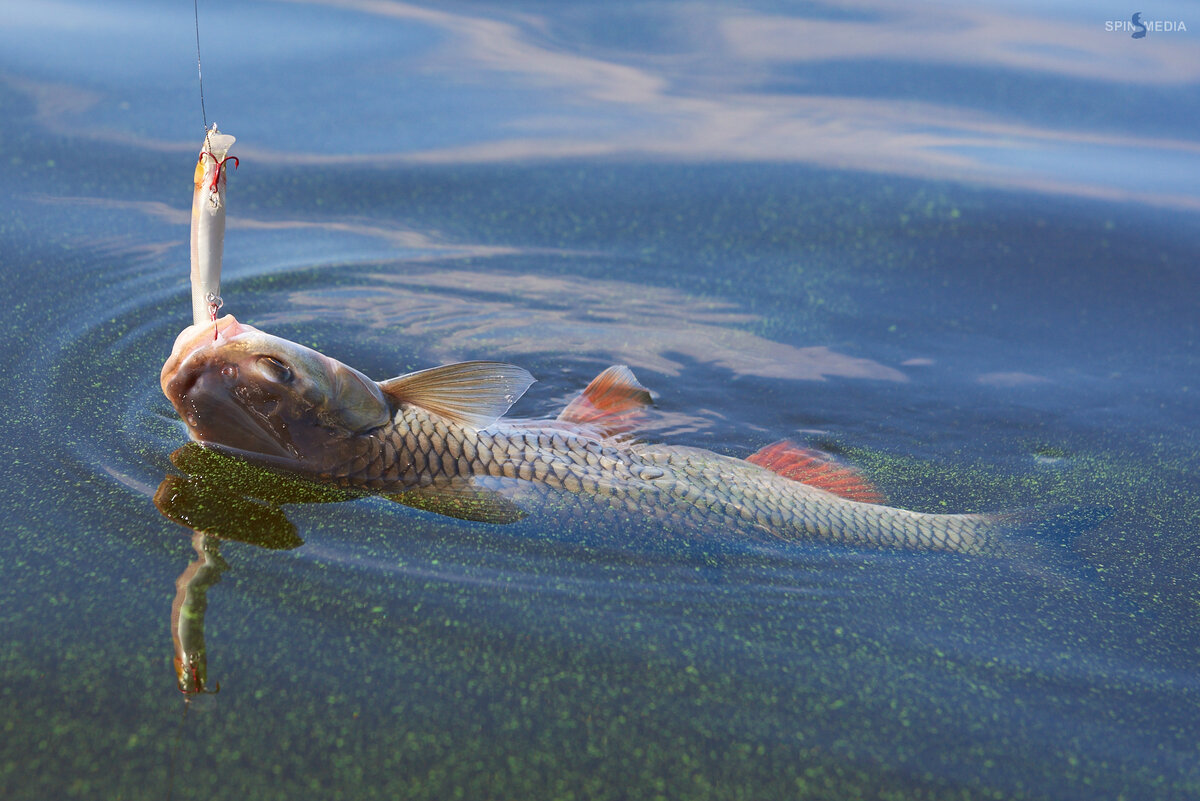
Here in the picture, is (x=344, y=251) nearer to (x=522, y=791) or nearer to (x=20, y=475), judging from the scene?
(x=20, y=475)

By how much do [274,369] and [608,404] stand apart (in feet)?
3.05

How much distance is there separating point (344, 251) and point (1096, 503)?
2.61 metres

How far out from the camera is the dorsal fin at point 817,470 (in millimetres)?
2773

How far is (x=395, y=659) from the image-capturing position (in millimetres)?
1913

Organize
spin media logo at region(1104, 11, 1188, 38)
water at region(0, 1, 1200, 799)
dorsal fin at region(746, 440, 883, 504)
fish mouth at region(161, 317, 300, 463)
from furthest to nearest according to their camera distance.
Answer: spin media logo at region(1104, 11, 1188, 38) < dorsal fin at region(746, 440, 883, 504) < fish mouth at region(161, 317, 300, 463) < water at region(0, 1, 1200, 799)

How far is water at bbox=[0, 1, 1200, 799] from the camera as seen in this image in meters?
1.81

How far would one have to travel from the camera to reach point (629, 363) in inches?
130

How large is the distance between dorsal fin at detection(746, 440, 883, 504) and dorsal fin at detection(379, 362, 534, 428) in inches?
28.4

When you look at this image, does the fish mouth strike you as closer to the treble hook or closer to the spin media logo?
the treble hook

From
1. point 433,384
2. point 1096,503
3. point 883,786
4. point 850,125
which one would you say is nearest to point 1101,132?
point 850,125

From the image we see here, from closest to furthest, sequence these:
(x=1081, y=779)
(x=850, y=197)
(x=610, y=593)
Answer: (x=1081, y=779) → (x=610, y=593) → (x=850, y=197)

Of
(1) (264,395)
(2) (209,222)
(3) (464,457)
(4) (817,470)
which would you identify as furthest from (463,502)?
(4) (817,470)

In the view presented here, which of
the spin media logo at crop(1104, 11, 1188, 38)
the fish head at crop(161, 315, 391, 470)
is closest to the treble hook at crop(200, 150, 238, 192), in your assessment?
the fish head at crop(161, 315, 391, 470)

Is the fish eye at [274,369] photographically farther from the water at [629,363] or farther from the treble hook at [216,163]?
the treble hook at [216,163]
